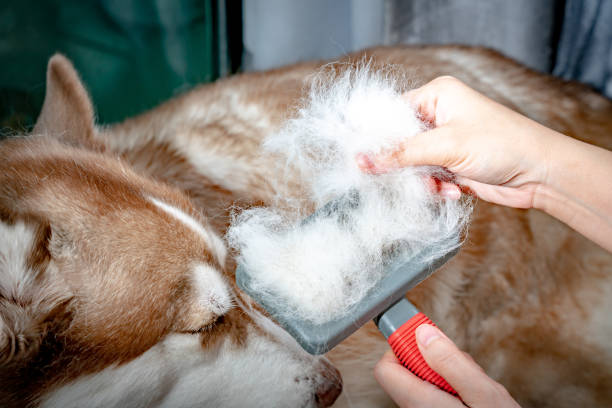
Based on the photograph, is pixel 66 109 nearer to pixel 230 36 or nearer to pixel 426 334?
pixel 426 334

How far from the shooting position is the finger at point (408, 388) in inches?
32.9

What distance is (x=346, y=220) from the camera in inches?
37.3

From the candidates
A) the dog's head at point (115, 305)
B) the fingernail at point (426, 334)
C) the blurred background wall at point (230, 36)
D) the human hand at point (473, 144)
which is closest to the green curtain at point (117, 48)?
the blurred background wall at point (230, 36)

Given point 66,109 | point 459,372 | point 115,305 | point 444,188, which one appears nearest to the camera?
point 459,372

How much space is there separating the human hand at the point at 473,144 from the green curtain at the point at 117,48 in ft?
4.17

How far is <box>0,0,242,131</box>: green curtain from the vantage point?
5.72ft

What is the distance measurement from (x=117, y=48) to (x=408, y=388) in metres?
1.80

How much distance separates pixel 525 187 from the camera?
1040 millimetres

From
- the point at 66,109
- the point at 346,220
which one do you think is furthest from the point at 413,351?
the point at 66,109

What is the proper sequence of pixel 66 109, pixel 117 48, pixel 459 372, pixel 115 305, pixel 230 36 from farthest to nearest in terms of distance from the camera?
pixel 230 36
pixel 117 48
pixel 66 109
pixel 115 305
pixel 459 372

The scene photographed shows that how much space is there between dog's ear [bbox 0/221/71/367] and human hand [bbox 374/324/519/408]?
0.63 meters

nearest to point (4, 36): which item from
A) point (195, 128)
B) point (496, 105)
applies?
point (195, 128)

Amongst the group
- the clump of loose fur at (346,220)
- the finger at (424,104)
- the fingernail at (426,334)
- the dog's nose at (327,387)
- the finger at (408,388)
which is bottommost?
the dog's nose at (327,387)

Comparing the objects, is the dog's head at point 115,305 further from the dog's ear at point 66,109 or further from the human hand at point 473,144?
the human hand at point 473,144
